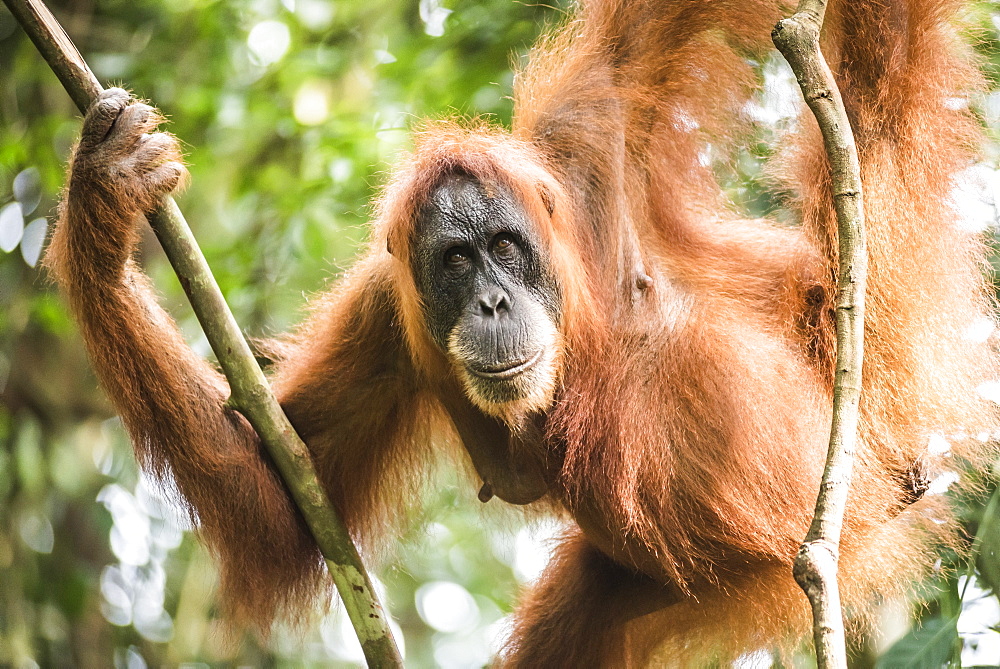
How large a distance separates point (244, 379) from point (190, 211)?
13.8 ft

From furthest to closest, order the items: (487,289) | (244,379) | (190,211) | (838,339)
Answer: (190,211) → (487,289) → (244,379) → (838,339)

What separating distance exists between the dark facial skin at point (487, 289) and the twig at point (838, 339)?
1.13 m

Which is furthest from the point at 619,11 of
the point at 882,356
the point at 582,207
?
the point at 882,356

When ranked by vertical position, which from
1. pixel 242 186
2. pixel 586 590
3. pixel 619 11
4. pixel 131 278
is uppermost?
pixel 619 11

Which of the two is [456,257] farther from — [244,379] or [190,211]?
[190,211]

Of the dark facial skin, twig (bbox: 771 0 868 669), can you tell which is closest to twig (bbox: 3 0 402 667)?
the dark facial skin

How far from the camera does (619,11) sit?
3855 millimetres

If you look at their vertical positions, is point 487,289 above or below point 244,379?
above

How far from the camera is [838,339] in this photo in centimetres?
245

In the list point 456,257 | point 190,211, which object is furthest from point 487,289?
point 190,211

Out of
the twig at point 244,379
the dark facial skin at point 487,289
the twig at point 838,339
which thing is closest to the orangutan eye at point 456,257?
the dark facial skin at point 487,289

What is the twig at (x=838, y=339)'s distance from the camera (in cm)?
205

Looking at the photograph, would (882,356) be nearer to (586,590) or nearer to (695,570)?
(695,570)

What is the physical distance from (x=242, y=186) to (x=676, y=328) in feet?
12.0
